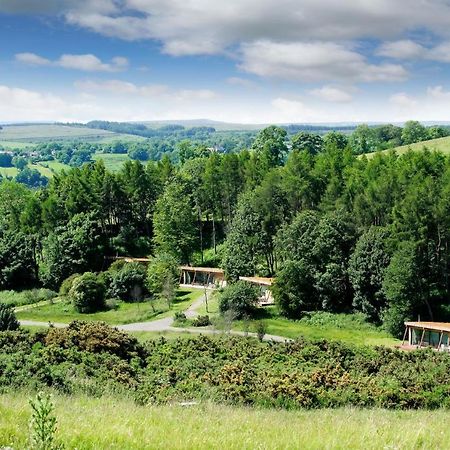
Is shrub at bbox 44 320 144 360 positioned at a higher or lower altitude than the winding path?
higher

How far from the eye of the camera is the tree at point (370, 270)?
52938mm

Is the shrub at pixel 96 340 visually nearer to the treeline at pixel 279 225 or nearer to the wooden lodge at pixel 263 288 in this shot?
the treeline at pixel 279 225

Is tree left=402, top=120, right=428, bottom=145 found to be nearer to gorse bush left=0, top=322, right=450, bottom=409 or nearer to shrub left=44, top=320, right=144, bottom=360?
gorse bush left=0, top=322, right=450, bottom=409

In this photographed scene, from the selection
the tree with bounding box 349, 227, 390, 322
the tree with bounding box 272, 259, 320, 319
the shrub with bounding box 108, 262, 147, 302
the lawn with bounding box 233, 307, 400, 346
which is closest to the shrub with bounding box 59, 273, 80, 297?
the shrub with bounding box 108, 262, 147, 302

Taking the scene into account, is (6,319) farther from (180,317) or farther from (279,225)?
(279,225)

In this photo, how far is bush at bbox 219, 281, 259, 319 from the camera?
55062 mm

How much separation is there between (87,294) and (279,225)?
76.0 ft

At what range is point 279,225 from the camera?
65.8m

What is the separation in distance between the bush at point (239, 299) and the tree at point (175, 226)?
53.7ft

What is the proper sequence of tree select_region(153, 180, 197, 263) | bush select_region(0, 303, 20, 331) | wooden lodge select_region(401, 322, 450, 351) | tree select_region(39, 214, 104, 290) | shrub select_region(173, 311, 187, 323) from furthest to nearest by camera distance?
tree select_region(39, 214, 104, 290) → tree select_region(153, 180, 197, 263) → shrub select_region(173, 311, 187, 323) → bush select_region(0, 303, 20, 331) → wooden lodge select_region(401, 322, 450, 351)

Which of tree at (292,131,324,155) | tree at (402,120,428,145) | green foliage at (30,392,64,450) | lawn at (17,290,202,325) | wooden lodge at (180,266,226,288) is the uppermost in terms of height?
tree at (402,120,428,145)

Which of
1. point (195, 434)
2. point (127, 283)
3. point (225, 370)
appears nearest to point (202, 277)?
point (127, 283)

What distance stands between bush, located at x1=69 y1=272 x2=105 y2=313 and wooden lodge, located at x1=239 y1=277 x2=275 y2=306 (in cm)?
1624

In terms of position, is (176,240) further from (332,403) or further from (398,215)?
(332,403)
